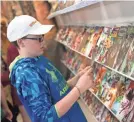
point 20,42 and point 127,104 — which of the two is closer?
point 20,42

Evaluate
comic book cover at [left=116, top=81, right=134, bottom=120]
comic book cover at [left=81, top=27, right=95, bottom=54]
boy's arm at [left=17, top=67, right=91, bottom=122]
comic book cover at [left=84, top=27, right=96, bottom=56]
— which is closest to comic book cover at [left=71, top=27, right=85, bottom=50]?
comic book cover at [left=81, top=27, right=95, bottom=54]

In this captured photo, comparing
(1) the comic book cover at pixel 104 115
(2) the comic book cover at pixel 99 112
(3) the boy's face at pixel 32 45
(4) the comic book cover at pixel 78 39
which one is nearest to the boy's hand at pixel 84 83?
(3) the boy's face at pixel 32 45

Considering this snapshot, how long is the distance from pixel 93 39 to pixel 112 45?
60 cm

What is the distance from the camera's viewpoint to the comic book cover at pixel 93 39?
9.67 feet

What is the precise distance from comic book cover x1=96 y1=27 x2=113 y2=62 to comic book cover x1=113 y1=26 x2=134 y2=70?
0.96 feet

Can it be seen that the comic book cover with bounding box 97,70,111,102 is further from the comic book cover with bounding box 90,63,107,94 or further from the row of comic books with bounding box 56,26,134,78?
the row of comic books with bounding box 56,26,134,78

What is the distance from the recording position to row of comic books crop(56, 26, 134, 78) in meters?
2.14

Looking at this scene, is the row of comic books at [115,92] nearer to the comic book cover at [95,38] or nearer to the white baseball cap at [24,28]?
the comic book cover at [95,38]

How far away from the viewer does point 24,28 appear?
176cm

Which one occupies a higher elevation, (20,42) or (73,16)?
(20,42)

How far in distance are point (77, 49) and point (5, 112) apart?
1298 millimetres

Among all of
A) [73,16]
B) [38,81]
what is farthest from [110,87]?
[73,16]

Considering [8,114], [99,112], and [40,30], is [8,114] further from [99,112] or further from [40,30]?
[40,30]

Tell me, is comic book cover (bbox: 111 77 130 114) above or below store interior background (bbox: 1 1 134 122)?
below
